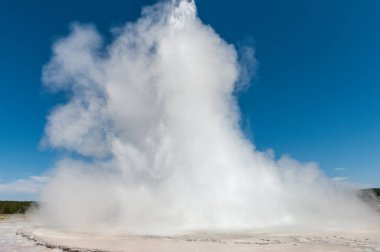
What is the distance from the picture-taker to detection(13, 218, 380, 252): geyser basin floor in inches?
592

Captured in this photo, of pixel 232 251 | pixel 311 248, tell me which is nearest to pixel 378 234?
pixel 311 248

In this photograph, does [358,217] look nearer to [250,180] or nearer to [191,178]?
[250,180]

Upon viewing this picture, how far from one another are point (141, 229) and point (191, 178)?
5.14 metres

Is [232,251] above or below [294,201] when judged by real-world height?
below

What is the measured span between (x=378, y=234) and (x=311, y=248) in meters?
5.61

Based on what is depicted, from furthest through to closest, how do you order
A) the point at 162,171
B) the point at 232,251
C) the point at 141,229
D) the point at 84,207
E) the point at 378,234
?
the point at 84,207
the point at 162,171
the point at 141,229
the point at 378,234
the point at 232,251

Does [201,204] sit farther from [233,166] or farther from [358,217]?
[358,217]

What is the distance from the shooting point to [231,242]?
1670cm

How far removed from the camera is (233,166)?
2766cm

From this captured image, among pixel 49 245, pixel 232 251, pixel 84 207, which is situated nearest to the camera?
pixel 232 251

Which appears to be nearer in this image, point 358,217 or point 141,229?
point 141,229

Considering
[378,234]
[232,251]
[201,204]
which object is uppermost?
[201,204]

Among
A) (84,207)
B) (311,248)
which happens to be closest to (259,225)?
(311,248)

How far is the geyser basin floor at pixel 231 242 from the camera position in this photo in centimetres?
1505
